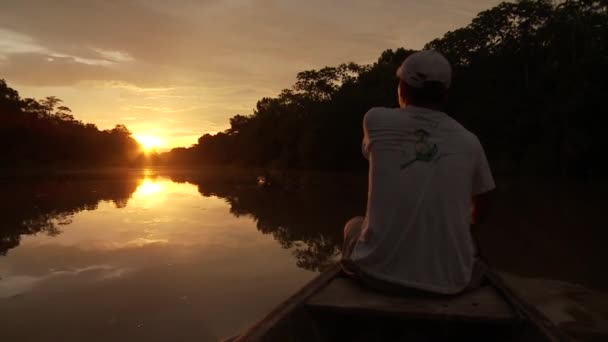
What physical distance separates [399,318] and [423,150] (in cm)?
77

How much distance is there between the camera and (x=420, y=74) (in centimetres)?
230

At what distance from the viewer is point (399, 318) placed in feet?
6.86

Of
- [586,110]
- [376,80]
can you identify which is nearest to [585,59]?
[586,110]

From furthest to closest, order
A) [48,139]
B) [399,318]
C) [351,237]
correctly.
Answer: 1. [48,139]
2. [351,237]
3. [399,318]

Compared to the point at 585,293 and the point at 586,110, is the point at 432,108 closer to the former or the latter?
the point at 585,293

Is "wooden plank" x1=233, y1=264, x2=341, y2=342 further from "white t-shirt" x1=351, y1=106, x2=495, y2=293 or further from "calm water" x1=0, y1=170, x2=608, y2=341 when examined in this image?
"calm water" x1=0, y1=170, x2=608, y2=341

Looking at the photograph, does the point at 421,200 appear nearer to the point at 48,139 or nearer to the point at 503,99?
the point at 503,99

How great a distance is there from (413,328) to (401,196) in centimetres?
62

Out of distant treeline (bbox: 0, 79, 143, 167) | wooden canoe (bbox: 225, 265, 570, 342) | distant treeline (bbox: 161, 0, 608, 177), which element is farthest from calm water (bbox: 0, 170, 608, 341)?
distant treeline (bbox: 0, 79, 143, 167)

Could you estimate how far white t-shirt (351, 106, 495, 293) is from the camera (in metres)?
2.12

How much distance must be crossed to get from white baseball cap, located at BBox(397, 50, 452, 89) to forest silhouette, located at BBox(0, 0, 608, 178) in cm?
2272

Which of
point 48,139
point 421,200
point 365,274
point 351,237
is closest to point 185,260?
point 351,237

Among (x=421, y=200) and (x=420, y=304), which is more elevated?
(x=421, y=200)

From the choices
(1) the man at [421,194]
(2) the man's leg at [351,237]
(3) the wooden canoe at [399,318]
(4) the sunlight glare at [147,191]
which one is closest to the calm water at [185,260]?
(2) the man's leg at [351,237]
